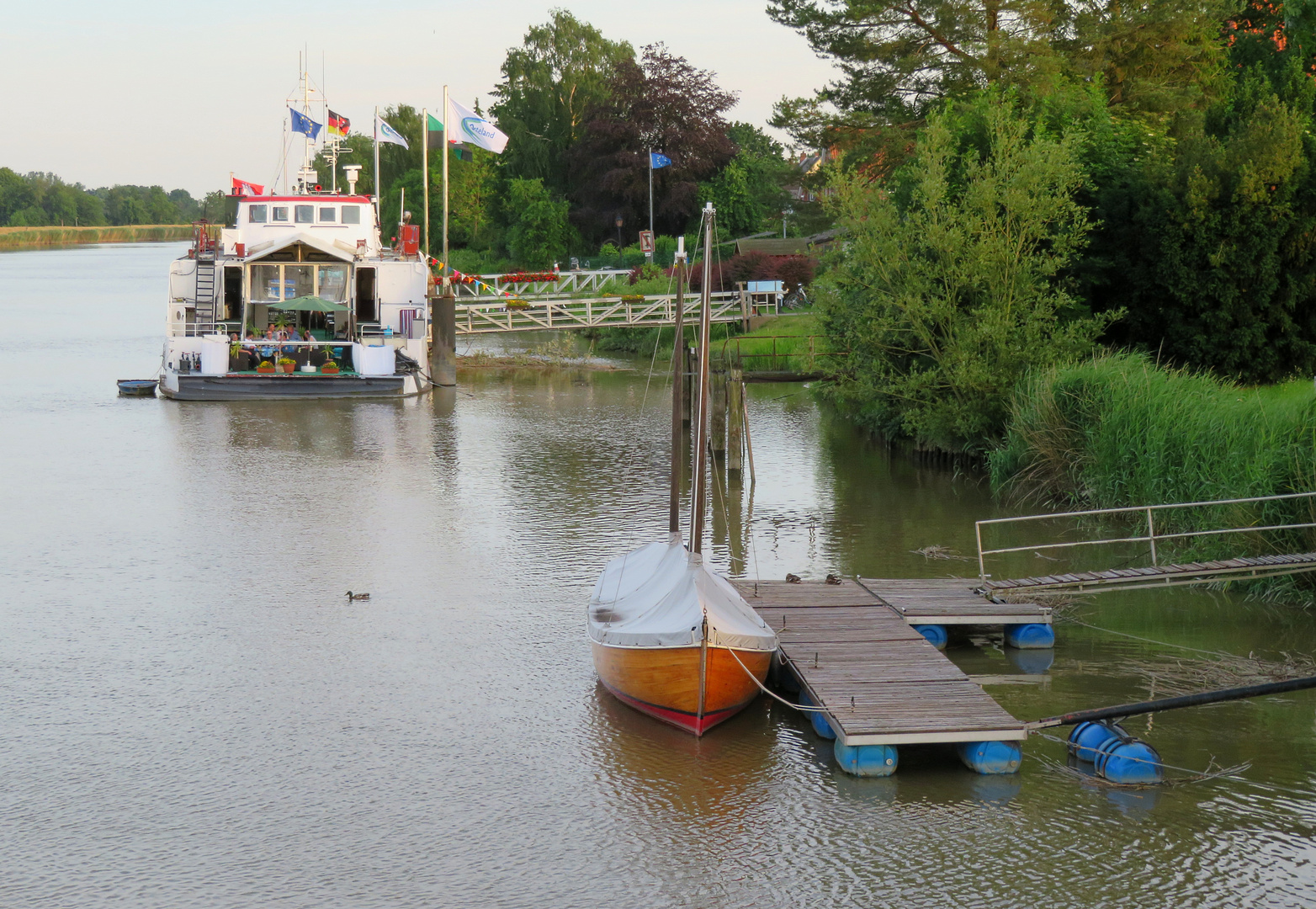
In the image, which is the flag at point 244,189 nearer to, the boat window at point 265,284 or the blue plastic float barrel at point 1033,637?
the boat window at point 265,284

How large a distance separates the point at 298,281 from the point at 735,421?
59.0 ft

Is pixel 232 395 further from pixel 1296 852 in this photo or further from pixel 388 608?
pixel 1296 852

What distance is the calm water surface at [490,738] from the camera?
8.98 m

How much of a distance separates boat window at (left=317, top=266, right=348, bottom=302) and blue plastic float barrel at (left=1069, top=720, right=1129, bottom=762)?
29367mm

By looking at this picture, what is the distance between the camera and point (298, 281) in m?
36.6

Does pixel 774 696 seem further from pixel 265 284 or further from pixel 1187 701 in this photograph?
pixel 265 284

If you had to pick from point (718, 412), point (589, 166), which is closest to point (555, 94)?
point (589, 166)

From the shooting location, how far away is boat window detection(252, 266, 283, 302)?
36469 millimetres

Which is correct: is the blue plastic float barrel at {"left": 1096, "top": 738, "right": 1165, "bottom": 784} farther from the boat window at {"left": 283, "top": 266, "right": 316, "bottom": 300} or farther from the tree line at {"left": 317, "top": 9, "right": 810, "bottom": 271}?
the tree line at {"left": 317, "top": 9, "right": 810, "bottom": 271}

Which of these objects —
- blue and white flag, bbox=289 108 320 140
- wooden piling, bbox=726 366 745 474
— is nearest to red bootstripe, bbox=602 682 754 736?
wooden piling, bbox=726 366 745 474

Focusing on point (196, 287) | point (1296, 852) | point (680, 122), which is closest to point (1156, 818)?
point (1296, 852)

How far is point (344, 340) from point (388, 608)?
70.4 ft

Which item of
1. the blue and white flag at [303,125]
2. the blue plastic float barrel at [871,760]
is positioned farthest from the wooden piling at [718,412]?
the blue and white flag at [303,125]

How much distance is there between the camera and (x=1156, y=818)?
9.70m
